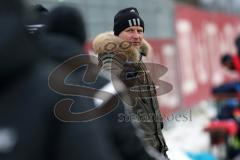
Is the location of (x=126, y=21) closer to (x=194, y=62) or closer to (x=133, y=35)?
(x=133, y=35)

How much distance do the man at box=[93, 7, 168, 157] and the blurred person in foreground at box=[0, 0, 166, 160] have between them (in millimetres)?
1397

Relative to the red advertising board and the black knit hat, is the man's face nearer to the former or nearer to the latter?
the black knit hat

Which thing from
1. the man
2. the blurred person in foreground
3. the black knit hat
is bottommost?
the man

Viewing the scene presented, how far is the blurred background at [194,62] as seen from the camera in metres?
9.30

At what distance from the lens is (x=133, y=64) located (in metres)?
3.23

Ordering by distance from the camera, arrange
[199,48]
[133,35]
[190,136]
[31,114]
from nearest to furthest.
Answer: [31,114], [133,35], [190,136], [199,48]

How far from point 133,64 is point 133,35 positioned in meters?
0.12

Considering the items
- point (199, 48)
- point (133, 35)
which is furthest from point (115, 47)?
point (199, 48)

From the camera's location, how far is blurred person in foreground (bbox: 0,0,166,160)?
5.23 ft

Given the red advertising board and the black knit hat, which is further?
the red advertising board

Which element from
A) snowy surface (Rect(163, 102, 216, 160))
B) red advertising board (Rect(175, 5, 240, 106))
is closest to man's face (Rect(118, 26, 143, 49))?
snowy surface (Rect(163, 102, 216, 160))

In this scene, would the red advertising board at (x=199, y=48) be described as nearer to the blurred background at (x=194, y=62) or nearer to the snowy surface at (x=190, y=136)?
the blurred background at (x=194, y=62)

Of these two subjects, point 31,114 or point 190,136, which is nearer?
point 31,114

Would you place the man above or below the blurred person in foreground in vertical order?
below
